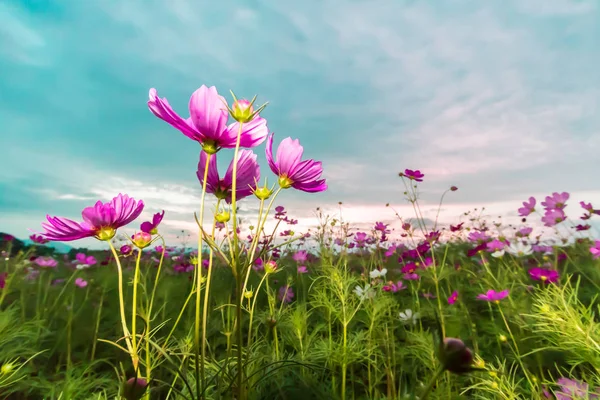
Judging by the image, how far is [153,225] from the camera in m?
0.86

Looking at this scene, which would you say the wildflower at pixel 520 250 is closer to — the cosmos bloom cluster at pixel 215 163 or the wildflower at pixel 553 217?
the wildflower at pixel 553 217

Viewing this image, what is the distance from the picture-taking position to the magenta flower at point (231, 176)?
0.71 metres

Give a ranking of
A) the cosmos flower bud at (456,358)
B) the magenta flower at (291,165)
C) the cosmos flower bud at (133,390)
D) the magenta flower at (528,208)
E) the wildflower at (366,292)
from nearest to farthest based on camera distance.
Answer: the cosmos flower bud at (456,358) → the cosmos flower bud at (133,390) → the magenta flower at (291,165) → the wildflower at (366,292) → the magenta flower at (528,208)

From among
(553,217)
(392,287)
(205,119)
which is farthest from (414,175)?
(205,119)

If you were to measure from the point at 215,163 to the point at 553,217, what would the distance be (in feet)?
7.94

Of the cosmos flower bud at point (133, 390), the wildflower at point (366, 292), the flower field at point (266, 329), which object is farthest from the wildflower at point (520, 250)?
the cosmos flower bud at point (133, 390)

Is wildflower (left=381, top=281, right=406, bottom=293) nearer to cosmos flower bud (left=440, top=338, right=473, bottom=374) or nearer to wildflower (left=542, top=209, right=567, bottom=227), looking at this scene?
wildflower (left=542, top=209, right=567, bottom=227)

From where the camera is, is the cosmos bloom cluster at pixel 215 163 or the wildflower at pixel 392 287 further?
the wildflower at pixel 392 287

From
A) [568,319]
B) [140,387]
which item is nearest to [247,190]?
[140,387]

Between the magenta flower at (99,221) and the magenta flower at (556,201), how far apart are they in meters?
2.55

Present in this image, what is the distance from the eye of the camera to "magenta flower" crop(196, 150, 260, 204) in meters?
0.71

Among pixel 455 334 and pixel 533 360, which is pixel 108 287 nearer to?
pixel 455 334

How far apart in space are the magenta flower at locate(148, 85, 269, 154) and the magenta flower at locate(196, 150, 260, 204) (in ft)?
0.15

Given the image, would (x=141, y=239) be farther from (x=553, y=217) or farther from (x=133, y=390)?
(x=553, y=217)
